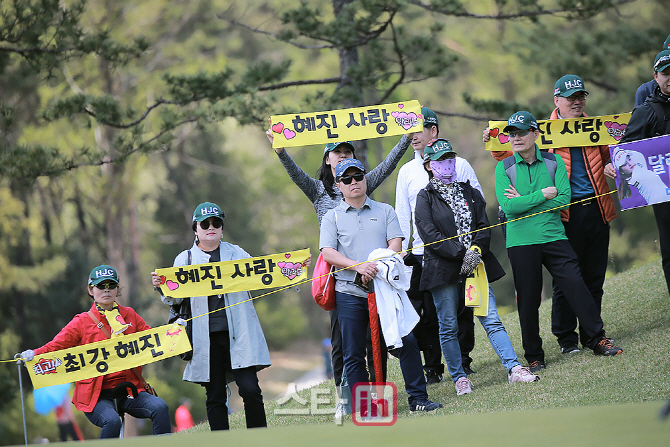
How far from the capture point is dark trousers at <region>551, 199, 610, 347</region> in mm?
6238

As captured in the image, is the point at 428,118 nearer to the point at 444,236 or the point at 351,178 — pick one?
the point at 444,236

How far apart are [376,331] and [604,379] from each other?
5.54 ft

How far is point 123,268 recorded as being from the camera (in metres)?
24.8

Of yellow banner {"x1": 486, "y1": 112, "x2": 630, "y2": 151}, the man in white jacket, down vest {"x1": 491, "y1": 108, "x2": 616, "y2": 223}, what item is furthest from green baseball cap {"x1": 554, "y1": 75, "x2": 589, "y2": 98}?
the man in white jacket

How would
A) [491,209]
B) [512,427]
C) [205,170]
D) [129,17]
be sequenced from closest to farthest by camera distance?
[512,427] → [491,209] → [129,17] → [205,170]

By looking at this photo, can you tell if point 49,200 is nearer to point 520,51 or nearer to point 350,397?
point 520,51

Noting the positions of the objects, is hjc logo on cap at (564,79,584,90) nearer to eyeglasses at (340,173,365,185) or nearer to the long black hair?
the long black hair

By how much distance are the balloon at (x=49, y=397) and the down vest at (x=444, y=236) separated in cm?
1315

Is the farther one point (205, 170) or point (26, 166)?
point (205, 170)

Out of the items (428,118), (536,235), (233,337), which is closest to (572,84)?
(428,118)

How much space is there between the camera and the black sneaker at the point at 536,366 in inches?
234

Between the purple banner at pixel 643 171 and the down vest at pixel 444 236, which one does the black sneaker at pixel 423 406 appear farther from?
the purple banner at pixel 643 171

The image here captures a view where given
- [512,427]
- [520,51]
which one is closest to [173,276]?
[512,427]

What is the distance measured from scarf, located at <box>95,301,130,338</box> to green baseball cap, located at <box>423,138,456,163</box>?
279 cm
